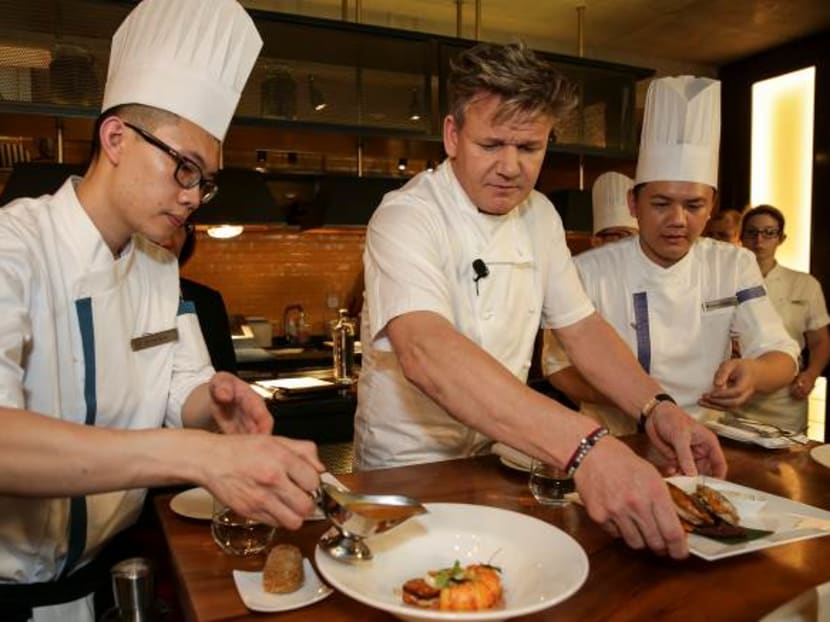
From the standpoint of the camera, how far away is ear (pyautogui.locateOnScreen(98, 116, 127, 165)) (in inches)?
53.4

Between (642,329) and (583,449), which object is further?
(642,329)

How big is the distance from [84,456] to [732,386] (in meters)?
1.60

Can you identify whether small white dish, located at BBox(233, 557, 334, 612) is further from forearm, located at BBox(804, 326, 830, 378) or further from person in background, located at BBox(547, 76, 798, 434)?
forearm, located at BBox(804, 326, 830, 378)

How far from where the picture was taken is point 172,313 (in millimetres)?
1626

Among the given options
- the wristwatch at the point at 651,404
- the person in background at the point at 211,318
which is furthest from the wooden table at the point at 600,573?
the person in background at the point at 211,318

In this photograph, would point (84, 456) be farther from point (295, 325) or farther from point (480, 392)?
point (295, 325)

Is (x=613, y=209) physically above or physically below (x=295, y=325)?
above

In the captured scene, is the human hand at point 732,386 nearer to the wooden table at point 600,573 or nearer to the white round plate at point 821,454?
the white round plate at point 821,454

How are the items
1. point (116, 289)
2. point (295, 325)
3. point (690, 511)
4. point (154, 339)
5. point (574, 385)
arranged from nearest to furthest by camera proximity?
point (690, 511), point (116, 289), point (154, 339), point (574, 385), point (295, 325)

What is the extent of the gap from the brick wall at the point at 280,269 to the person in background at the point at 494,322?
3.83 metres

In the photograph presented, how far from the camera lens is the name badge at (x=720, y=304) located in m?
2.39

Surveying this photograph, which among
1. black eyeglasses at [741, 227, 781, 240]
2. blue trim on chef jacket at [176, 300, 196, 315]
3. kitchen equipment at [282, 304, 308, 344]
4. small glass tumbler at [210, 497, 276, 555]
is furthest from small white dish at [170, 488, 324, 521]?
kitchen equipment at [282, 304, 308, 344]

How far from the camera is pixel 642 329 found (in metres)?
2.37

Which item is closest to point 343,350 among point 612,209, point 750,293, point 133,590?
point 612,209
